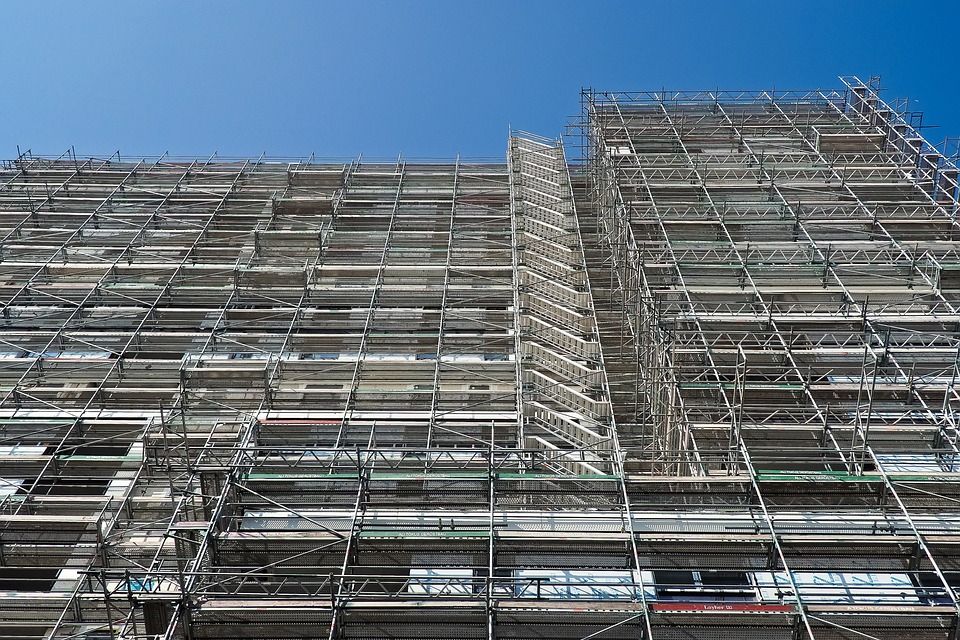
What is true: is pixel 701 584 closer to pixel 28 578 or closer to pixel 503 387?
pixel 503 387

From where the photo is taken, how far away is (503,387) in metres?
23.3

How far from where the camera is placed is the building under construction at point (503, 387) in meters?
15.2

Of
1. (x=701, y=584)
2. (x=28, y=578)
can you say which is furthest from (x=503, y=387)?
(x=28, y=578)

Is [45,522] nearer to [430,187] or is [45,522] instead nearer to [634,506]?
[634,506]

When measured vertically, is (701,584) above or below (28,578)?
below

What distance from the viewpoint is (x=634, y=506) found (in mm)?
16656

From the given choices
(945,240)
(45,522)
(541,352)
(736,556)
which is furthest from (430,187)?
(736,556)

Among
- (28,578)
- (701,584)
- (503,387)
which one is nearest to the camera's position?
(701,584)

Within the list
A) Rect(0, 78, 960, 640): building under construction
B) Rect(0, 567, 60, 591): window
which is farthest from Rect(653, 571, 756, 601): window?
Rect(0, 567, 60, 591): window

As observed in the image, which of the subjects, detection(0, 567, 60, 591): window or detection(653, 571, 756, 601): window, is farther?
detection(0, 567, 60, 591): window

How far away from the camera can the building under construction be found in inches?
598

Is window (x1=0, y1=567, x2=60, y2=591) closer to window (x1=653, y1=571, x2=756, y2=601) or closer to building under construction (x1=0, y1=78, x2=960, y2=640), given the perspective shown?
building under construction (x1=0, y1=78, x2=960, y2=640)

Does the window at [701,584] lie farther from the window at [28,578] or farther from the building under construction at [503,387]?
the window at [28,578]

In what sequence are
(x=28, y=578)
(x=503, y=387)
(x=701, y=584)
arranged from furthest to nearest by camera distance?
(x=503, y=387), (x=28, y=578), (x=701, y=584)
